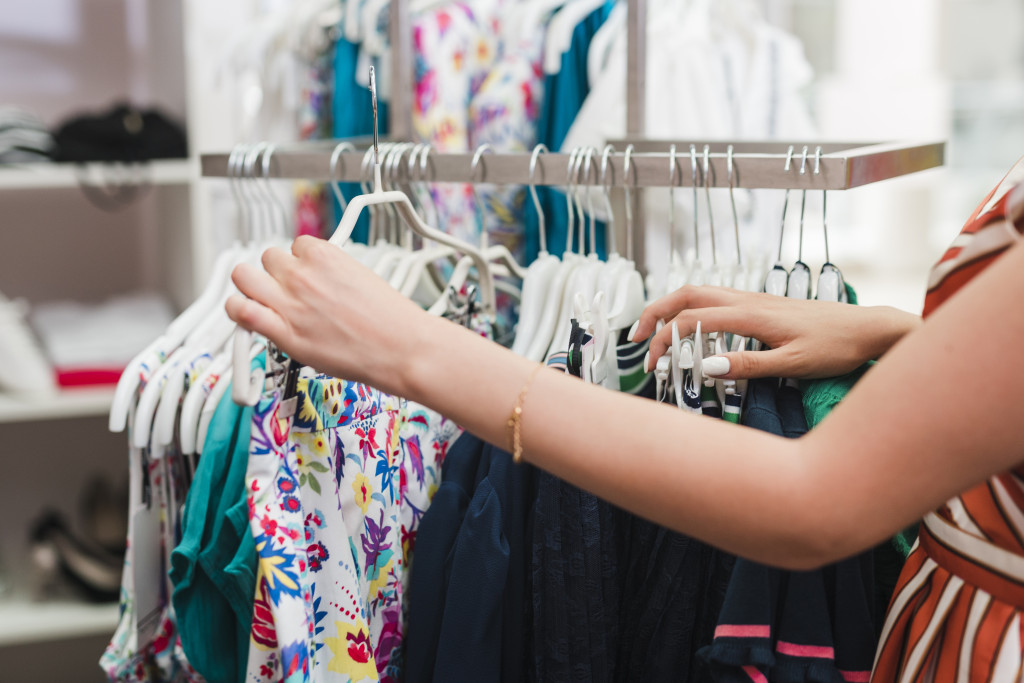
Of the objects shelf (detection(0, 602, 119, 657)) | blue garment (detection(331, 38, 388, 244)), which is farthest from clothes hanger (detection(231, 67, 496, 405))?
shelf (detection(0, 602, 119, 657))

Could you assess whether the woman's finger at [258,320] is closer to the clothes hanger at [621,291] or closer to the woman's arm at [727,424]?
the woman's arm at [727,424]

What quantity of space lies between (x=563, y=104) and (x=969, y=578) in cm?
115

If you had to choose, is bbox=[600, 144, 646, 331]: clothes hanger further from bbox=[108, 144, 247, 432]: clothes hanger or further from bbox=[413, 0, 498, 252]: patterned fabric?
bbox=[413, 0, 498, 252]: patterned fabric


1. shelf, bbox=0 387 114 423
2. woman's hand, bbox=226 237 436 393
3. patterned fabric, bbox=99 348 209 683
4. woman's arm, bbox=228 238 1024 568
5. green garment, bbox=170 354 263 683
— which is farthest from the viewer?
shelf, bbox=0 387 114 423

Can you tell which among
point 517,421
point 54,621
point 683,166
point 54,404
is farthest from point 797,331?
point 54,621

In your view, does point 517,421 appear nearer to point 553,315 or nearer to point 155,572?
point 553,315

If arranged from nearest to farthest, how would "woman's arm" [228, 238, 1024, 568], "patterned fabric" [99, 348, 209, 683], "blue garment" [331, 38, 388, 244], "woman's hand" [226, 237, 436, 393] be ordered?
"woman's arm" [228, 238, 1024, 568] → "woman's hand" [226, 237, 436, 393] → "patterned fabric" [99, 348, 209, 683] → "blue garment" [331, 38, 388, 244]

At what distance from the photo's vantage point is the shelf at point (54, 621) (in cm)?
154

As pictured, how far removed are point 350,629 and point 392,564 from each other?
0.32ft

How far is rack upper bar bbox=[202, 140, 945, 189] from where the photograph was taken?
80 cm

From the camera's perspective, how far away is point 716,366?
78cm

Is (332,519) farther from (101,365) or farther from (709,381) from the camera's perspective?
(101,365)

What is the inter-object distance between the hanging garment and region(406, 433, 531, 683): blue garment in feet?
0.62

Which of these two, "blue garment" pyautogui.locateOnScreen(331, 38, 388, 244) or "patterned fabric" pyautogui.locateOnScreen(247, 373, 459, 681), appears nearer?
"patterned fabric" pyautogui.locateOnScreen(247, 373, 459, 681)
